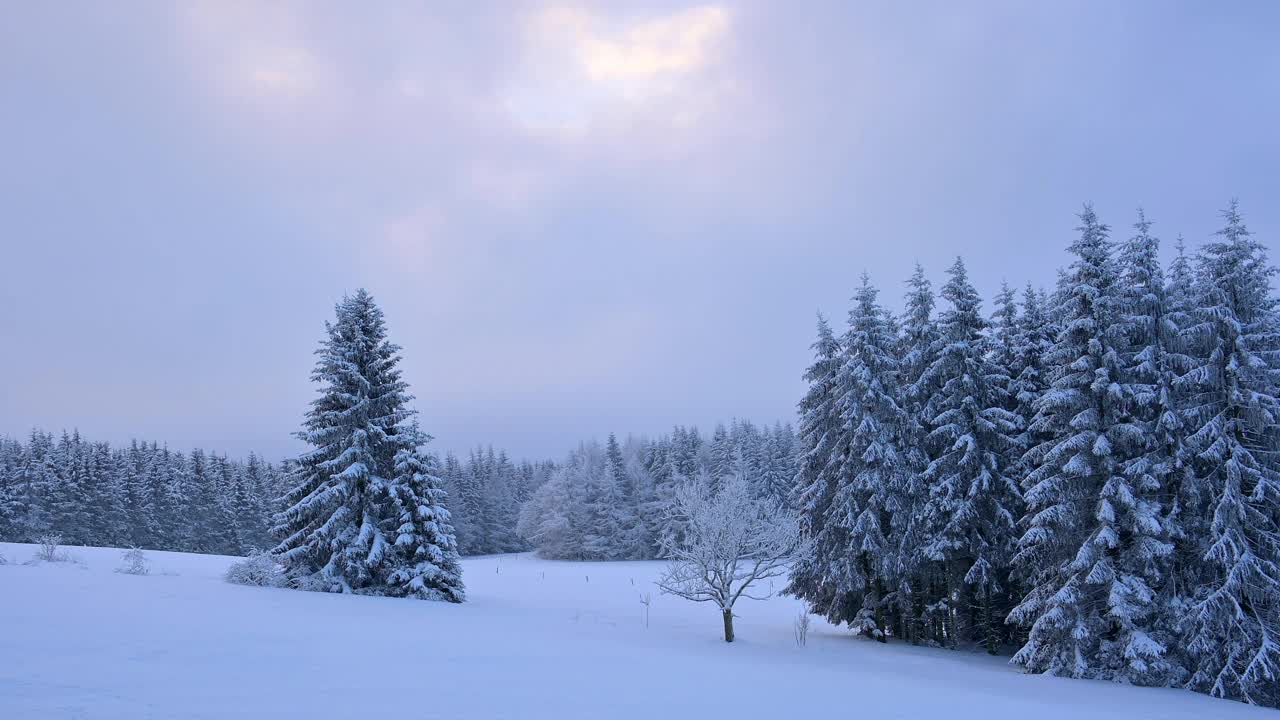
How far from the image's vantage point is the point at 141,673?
32.8 feet

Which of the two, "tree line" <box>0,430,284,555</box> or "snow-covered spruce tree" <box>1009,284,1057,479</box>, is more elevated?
"snow-covered spruce tree" <box>1009,284,1057,479</box>

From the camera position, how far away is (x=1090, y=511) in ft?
68.3

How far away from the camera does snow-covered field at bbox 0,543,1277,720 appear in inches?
378

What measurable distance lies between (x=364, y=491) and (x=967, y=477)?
22063mm

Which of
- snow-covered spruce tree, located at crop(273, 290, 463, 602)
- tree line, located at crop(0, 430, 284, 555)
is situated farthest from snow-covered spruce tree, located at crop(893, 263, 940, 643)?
tree line, located at crop(0, 430, 284, 555)

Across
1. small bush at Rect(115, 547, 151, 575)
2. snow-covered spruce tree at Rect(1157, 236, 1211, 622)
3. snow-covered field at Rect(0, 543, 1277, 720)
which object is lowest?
snow-covered field at Rect(0, 543, 1277, 720)

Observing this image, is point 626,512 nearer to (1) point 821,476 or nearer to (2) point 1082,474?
(1) point 821,476

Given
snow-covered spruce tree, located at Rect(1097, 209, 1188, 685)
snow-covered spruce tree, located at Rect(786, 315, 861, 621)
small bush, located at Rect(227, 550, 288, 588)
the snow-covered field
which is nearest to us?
the snow-covered field

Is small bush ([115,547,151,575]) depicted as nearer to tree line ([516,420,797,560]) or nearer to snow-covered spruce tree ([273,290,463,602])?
snow-covered spruce tree ([273,290,463,602])

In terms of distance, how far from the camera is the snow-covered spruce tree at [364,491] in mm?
24906

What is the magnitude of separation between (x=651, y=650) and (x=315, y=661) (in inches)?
335

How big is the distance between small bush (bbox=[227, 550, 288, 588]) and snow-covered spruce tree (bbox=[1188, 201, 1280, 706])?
27865 mm

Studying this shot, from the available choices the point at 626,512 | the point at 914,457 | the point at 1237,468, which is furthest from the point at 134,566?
the point at 626,512

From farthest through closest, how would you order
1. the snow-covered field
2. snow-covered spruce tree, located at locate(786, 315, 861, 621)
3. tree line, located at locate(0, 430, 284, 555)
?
1. tree line, located at locate(0, 430, 284, 555)
2. snow-covered spruce tree, located at locate(786, 315, 861, 621)
3. the snow-covered field
